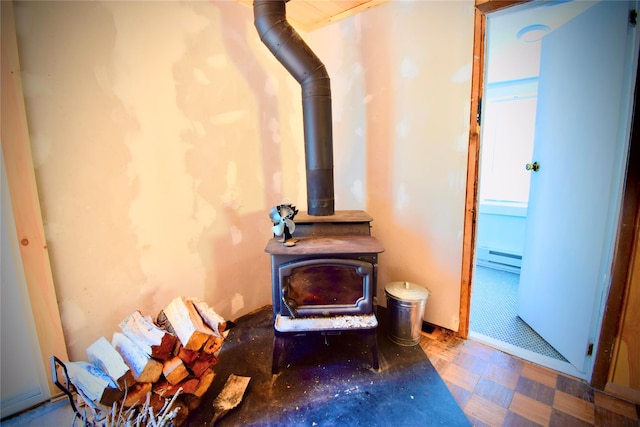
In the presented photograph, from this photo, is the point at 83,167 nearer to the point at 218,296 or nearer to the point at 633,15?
the point at 218,296

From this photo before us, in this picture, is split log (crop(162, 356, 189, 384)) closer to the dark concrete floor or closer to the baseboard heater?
the dark concrete floor

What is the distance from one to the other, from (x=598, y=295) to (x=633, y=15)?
1.32m

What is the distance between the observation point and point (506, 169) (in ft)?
A: 10.4

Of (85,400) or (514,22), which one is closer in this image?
(85,400)

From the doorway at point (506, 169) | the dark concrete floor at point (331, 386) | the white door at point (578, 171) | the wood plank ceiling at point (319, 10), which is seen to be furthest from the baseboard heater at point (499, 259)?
the wood plank ceiling at point (319, 10)

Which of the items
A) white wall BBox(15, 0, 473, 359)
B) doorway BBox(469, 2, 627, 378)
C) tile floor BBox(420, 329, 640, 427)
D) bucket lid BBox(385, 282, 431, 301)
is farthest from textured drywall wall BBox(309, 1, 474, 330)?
doorway BBox(469, 2, 627, 378)

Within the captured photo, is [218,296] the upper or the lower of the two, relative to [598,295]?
lower

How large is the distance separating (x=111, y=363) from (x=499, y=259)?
3.44 metres

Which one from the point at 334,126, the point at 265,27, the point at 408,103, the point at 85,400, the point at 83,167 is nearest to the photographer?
the point at 85,400

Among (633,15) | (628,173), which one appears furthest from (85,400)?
(633,15)

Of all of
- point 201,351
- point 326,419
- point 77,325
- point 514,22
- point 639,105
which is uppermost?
point 514,22

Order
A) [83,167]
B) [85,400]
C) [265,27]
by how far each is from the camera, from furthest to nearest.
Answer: [265,27]
[83,167]
[85,400]

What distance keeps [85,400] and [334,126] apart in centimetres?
211

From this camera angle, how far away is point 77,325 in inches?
52.6
